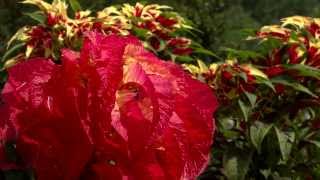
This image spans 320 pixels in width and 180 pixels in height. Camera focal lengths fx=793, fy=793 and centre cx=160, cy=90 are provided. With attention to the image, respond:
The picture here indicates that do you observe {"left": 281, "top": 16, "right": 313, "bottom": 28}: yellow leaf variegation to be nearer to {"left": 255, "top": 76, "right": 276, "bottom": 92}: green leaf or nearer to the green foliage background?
the green foliage background

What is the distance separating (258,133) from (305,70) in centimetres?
26

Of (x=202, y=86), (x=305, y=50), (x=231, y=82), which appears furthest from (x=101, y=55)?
(x=305, y=50)

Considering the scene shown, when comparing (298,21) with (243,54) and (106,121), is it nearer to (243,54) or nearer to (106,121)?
(243,54)

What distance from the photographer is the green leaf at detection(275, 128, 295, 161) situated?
238cm

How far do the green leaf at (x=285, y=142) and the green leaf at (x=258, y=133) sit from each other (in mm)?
42

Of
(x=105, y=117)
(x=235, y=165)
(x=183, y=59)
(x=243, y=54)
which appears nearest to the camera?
(x=105, y=117)

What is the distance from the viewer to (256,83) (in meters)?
2.52

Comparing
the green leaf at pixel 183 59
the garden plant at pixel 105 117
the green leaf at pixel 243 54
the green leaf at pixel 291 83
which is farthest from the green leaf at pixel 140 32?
the garden plant at pixel 105 117

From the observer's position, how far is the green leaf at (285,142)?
2.38 metres

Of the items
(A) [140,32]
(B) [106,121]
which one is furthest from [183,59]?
(B) [106,121]

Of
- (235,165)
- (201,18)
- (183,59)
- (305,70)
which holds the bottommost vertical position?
(201,18)

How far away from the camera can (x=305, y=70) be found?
2479mm

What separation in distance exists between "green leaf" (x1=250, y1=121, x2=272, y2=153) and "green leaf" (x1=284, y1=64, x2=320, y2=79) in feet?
0.68

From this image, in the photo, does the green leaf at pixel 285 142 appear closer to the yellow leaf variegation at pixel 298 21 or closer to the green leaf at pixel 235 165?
the green leaf at pixel 235 165
